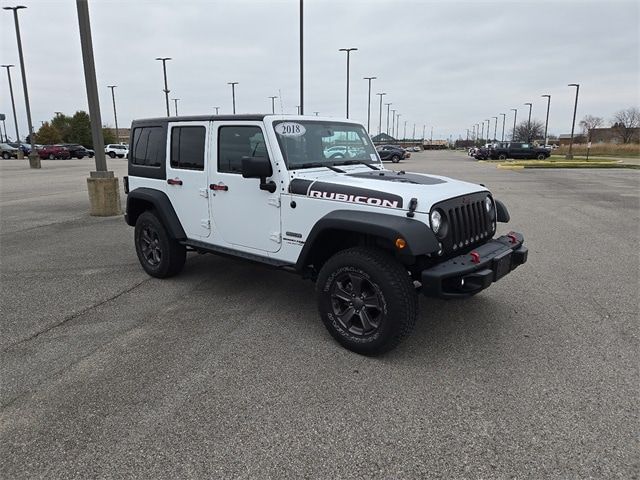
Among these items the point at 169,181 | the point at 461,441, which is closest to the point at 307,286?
the point at 169,181

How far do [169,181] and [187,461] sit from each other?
3.54m

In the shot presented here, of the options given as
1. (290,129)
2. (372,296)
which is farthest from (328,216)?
(290,129)

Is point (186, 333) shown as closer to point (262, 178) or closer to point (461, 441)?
point (262, 178)

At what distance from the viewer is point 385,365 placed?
3611mm

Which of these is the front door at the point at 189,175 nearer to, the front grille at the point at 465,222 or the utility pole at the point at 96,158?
the front grille at the point at 465,222

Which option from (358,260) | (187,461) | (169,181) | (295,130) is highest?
(295,130)

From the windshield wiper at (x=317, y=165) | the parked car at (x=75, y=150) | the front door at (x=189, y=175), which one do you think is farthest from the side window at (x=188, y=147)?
the parked car at (x=75, y=150)

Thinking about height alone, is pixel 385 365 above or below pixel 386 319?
below

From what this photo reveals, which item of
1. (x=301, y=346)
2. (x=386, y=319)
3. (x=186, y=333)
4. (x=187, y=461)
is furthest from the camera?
(x=186, y=333)

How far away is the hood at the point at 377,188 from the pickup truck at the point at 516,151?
41.9m

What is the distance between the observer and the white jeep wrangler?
3.52 metres

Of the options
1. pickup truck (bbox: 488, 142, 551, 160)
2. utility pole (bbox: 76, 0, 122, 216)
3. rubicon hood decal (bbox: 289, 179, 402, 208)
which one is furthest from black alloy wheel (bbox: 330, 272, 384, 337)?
pickup truck (bbox: 488, 142, 551, 160)

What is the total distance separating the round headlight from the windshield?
1379mm

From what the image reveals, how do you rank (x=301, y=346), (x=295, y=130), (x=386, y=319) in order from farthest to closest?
(x=295, y=130) → (x=301, y=346) → (x=386, y=319)
